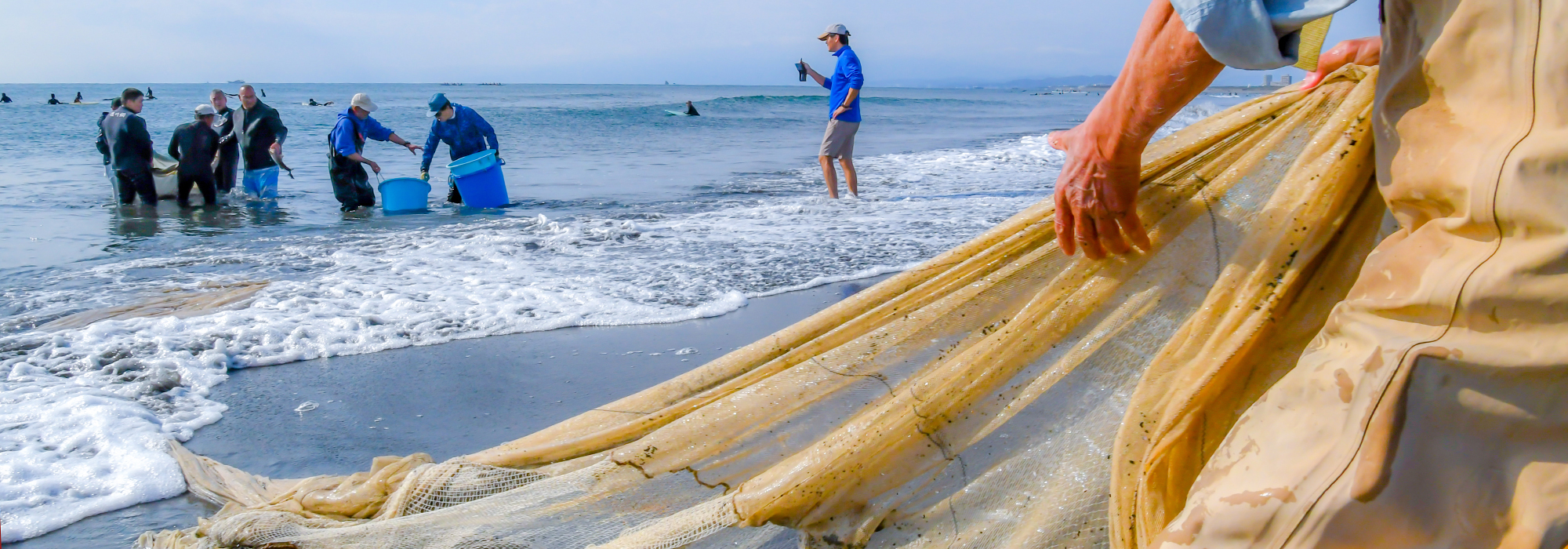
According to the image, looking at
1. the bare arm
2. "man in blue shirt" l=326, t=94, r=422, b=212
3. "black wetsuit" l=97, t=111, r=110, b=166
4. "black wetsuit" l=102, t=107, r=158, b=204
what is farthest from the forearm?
"black wetsuit" l=97, t=111, r=110, b=166

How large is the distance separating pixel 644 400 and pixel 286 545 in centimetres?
94

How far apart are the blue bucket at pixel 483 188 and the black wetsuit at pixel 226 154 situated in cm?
468

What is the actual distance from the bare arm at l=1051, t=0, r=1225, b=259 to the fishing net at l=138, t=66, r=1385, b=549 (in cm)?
10

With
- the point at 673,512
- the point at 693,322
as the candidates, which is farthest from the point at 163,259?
the point at 673,512

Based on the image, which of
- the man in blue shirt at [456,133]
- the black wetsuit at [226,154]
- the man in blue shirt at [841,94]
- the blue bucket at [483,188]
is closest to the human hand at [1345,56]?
the man in blue shirt at [841,94]

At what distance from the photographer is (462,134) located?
11.5m

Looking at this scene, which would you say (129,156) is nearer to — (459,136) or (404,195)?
(404,195)

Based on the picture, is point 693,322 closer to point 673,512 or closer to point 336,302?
point 336,302

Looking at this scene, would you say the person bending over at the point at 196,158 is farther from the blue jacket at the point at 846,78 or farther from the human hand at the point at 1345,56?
the human hand at the point at 1345,56

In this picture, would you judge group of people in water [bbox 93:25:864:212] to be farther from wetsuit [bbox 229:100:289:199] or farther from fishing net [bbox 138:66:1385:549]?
fishing net [bbox 138:66:1385:549]

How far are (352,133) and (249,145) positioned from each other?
2.37 meters

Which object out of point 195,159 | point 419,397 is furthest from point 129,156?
point 419,397

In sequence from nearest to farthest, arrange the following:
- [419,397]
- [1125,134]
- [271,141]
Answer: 1. [1125,134]
2. [419,397]
3. [271,141]

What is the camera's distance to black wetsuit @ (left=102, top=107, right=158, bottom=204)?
40.3 ft
